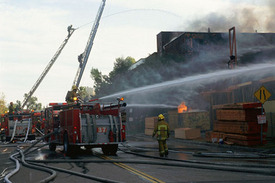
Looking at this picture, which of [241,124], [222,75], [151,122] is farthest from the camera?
[151,122]

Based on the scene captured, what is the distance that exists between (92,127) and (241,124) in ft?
24.5

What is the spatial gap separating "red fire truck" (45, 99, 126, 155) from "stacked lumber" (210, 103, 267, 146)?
5906 millimetres

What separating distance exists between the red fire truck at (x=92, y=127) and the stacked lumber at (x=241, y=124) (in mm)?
5906

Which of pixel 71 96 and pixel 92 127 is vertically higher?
pixel 71 96

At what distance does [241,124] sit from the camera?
52.2 feet

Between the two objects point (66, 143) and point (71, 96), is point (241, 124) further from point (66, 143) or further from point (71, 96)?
point (71, 96)

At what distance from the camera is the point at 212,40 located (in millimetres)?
45094

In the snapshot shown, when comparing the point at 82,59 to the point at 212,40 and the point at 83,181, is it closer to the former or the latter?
the point at 212,40

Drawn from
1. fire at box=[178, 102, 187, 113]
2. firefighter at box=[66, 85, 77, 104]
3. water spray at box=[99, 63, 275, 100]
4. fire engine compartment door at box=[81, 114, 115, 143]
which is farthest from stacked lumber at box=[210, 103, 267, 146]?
fire at box=[178, 102, 187, 113]

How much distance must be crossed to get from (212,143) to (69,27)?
160 ft

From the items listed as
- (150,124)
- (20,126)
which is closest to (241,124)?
(150,124)

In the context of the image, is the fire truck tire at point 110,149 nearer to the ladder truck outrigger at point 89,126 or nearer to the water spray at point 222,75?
the ladder truck outrigger at point 89,126

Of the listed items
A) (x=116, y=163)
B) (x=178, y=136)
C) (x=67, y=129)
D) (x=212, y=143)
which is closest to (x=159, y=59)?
(x=178, y=136)

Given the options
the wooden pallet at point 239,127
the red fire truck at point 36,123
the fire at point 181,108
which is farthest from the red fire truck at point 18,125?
the wooden pallet at point 239,127
